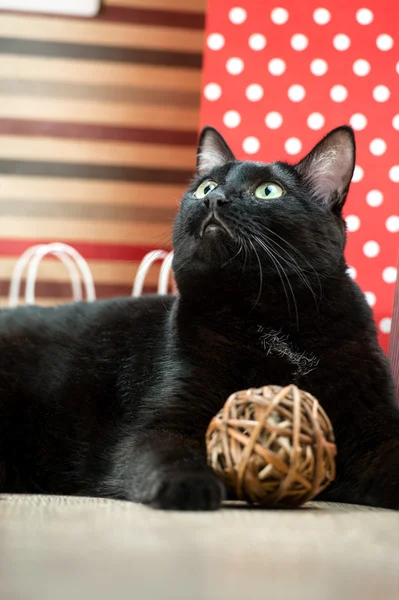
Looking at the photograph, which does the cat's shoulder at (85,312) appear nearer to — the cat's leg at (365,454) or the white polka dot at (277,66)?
the cat's leg at (365,454)

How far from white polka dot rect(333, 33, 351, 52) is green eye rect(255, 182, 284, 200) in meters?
1.09

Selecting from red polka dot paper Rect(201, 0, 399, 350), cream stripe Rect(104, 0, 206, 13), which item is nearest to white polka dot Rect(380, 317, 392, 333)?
red polka dot paper Rect(201, 0, 399, 350)

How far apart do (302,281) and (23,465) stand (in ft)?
1.99

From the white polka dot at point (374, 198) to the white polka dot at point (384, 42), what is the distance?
42 centimetres

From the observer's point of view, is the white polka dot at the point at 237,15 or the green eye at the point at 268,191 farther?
the white polka dot at the point at 237,15

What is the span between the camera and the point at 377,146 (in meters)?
2.01

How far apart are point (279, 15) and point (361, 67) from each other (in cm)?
30

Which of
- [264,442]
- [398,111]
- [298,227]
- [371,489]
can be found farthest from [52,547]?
[398,111]

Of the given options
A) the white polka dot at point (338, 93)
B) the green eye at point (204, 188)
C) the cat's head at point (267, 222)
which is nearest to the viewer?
the cat's head at point (267, 222)

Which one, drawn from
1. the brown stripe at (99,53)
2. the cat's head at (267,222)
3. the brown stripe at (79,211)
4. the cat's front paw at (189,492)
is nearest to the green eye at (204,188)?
the cat's head at (267,222)

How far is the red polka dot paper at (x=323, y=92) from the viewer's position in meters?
2.03

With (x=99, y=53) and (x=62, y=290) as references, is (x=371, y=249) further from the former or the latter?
(x=99, y=53)

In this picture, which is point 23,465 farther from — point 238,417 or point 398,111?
point 398,111

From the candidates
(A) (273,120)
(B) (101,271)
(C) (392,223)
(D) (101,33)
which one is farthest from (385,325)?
(D) (101,33)
